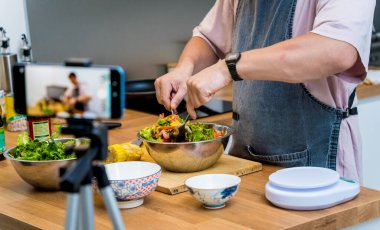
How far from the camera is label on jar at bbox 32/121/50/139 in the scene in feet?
6.63

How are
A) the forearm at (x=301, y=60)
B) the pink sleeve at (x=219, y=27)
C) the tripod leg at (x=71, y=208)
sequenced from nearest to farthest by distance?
the tripod leg at (x=71, y=208) < the forearm at (x=301, y=60) < the pink sleeve at (x=219, y=27)

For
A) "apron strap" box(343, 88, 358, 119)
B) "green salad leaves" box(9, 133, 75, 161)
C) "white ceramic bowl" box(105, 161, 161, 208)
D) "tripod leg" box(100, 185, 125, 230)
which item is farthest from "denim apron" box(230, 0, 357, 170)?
"tripod leg" box(100, 185, 125, 230)

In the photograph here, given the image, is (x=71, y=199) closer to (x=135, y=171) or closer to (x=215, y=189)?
(x=215, y=189)

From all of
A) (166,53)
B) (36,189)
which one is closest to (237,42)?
(36,189)

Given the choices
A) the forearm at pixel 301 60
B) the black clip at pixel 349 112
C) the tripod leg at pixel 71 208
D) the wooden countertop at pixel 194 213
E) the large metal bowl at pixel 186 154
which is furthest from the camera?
the black clip at pixel 349 112

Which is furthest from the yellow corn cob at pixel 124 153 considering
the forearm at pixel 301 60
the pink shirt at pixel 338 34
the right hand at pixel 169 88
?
the pink shirt at pixel 338 34

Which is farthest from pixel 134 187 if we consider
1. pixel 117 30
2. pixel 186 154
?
pixel 117 30

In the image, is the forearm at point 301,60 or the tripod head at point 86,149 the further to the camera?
the forearm at point 301,60

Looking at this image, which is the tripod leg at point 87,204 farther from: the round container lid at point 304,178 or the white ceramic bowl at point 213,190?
the round container lid at point 304,178

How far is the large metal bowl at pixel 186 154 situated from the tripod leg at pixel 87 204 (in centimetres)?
67

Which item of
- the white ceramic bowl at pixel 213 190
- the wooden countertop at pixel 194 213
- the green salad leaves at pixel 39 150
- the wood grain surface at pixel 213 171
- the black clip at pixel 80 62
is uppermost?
the black clip at pixel 80 62

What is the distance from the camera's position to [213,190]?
1396mm

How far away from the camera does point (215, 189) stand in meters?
1.39

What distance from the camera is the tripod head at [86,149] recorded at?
92cm
